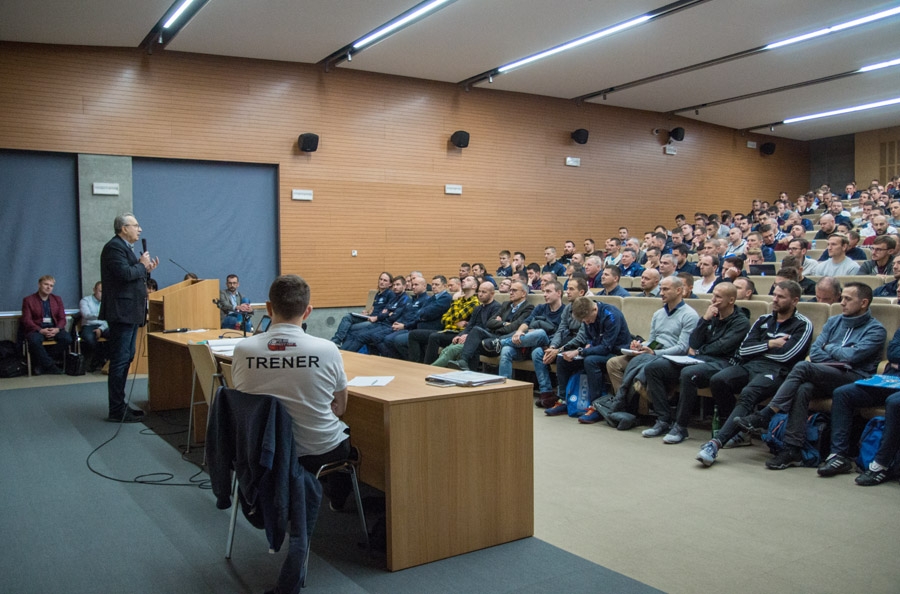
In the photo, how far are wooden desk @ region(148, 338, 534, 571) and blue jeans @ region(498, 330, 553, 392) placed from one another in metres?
3.09

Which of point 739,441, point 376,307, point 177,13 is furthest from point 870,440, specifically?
point 177,13

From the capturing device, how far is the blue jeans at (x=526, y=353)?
630 centimetres

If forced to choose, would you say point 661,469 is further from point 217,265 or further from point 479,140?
point 479,140

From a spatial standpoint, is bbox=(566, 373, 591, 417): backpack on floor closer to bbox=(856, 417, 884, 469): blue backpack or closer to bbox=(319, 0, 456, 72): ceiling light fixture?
bbox=(856, 417, 884, 469): blue backpack

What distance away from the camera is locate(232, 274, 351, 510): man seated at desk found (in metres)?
2.65

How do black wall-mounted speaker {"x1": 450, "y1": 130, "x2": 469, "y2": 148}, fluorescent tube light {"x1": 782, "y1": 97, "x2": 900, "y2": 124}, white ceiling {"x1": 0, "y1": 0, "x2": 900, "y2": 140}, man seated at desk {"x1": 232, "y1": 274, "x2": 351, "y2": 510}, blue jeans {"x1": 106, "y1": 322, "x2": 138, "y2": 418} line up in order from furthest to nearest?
fluorescent tube light {"x1": 782, "y1": 97, "x2": 900, "y2": 124}, black wall-mounted speaker {"x1": 450, "y1": 130, "x2": 469, "y2": 148}, white ceiling {"x1": 0, "y1": 0, "x2": 900, "y2": 140}, blue jeans {"x1": 106, "y1": 322, "x2": 138, "y2": 418}, man seated at desk {"x1": 232, "y1": 274, "x2": 351, "y2": 510}

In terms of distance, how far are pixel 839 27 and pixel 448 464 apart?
897cm

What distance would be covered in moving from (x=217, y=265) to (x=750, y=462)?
7471 mm

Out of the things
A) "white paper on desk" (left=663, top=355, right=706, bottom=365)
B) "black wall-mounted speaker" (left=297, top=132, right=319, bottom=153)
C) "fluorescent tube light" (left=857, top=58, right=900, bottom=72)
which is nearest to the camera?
"white paper on desk" (left=663, top=355, right=706, bottom=365)

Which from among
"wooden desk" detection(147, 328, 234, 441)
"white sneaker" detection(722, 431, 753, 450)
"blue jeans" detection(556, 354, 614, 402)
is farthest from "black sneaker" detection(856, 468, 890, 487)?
"wooden desk" detection(147, 328, 234, 441)

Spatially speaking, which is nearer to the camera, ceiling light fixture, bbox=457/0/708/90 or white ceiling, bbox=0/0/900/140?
white ceiling, bbox=0/0/900/140

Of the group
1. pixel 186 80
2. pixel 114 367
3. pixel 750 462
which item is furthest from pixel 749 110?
pixel 114 367

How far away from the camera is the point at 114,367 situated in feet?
18.1

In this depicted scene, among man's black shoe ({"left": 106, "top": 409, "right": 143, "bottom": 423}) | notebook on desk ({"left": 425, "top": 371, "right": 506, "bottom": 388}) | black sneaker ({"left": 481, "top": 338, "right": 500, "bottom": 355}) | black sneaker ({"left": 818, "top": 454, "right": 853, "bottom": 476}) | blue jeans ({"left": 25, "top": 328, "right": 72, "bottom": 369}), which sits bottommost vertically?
man's black shoe ({"left": 106, "top": 409, "right": 143, "bottom": 423})
